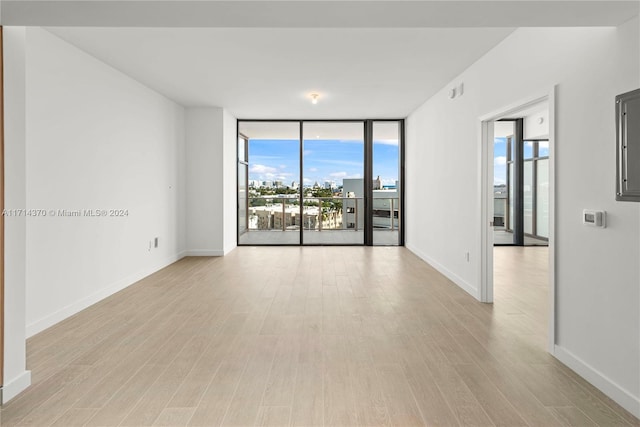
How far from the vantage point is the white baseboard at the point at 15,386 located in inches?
84.2

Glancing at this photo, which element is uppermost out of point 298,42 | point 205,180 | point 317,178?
point 298,42

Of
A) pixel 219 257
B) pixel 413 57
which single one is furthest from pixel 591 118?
pixel 219 257

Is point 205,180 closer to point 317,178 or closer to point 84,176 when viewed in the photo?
point 317,178

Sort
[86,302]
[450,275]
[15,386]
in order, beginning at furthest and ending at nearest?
[450,275] < [86,302] < [15,386]

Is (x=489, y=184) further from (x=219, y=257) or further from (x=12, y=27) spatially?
(x=219, y=257)

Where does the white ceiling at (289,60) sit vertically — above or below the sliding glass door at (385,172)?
above

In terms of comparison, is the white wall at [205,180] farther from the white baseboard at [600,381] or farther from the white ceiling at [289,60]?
the white baseboard at [600,381]

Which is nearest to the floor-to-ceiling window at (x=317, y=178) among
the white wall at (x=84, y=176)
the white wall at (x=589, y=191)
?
the white wall at (x=84, y=176)

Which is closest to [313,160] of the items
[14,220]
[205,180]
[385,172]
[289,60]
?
[385,172]

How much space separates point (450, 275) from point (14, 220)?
14.8ft

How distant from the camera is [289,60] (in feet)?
14.0

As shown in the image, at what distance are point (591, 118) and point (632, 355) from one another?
1.36 metres

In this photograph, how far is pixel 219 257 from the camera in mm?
6805

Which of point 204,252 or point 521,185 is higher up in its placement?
point 521,185
